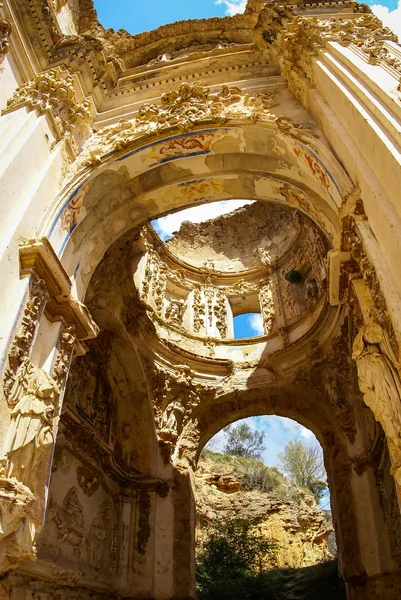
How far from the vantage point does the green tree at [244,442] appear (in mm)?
25453

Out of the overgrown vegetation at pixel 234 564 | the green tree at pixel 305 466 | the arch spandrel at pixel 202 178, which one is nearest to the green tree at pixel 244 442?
the green tree at pixel 305 466

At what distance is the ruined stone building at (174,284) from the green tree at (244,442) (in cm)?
1415

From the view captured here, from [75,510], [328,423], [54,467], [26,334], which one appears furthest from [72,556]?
[328,423]

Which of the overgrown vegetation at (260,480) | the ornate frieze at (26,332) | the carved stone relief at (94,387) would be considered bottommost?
the ornate frieze at (26,332)

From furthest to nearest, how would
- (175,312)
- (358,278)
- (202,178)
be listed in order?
(175,312) < (202,178) < (358,278)

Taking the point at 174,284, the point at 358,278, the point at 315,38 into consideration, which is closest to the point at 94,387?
the point at 174,284

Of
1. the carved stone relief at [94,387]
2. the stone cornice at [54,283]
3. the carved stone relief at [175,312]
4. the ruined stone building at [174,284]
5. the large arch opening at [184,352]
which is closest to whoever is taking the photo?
the ruined stone building at [174,284]

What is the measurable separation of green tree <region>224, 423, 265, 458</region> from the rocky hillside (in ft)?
22.6

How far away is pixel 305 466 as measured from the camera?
81.4 ft

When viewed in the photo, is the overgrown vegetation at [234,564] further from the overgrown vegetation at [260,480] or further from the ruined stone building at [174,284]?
the overgrown vegetation at [260,480]

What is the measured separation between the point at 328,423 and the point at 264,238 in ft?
21.6

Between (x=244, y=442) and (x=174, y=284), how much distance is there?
51.9 ft

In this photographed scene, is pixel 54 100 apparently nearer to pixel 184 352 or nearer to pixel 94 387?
pixel 94 387

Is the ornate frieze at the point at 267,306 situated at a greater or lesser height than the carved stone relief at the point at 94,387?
greater
